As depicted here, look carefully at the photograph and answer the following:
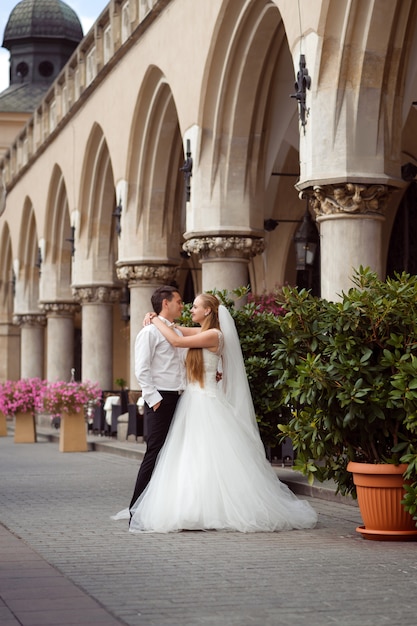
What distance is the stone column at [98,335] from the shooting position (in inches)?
1112

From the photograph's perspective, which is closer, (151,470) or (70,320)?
(151,470)

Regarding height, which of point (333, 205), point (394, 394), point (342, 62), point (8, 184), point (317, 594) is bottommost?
point (317, 594)

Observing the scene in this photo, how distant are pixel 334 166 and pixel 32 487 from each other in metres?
4.78

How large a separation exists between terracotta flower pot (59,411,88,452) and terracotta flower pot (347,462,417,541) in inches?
528

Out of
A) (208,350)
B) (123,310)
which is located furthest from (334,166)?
(123,310)

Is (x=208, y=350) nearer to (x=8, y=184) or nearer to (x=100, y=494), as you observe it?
(x=100, y=494)

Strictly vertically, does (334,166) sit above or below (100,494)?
above

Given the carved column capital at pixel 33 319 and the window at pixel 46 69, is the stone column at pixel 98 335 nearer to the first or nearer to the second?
the carved column capital at pixel 33 319

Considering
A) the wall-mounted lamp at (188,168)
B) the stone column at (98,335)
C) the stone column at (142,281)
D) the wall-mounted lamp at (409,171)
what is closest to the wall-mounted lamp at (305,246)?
the wall-mounted lamp at (409,171)

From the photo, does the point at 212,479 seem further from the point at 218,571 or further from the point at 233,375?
the point at 218,571

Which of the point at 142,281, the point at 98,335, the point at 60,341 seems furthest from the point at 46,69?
the point at 142,281

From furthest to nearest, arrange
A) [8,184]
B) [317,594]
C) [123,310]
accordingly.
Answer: [8,184] < [123,310] < [317,594]

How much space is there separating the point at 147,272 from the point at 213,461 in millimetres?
13621

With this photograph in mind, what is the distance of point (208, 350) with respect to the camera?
10297 millimetres
